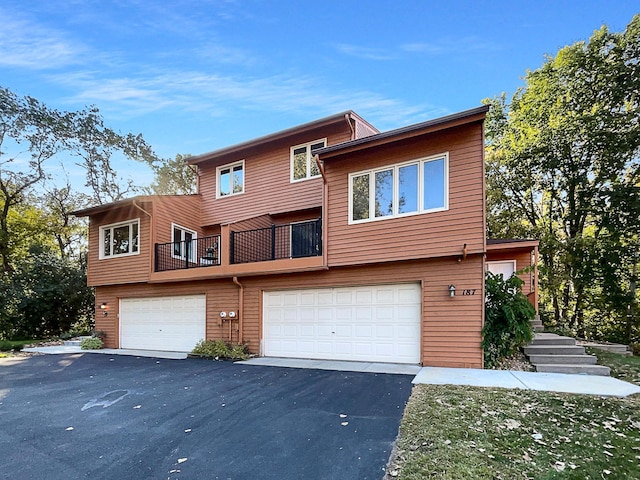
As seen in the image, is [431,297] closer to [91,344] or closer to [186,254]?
[186,254]

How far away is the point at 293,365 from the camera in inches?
331

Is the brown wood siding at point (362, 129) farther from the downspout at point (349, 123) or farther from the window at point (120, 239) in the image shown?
the window at point (120, 239)

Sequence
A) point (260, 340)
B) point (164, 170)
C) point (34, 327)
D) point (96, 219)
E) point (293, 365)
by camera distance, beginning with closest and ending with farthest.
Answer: point (293, 365)
point (260, 340)
point (96, 219)
point (34, 327)
point (164, 170)

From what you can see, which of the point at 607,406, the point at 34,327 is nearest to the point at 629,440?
the point at 607,406

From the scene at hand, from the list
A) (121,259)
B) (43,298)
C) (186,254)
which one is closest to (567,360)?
(186,254)

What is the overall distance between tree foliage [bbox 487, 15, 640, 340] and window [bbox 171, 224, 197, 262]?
12555 millimetres

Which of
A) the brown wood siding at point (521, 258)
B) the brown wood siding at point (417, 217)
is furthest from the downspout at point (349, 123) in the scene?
the brown wood siding at point (521, 258)

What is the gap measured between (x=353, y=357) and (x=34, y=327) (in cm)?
1527

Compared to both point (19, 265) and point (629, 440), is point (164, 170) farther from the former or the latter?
point (629, 440)

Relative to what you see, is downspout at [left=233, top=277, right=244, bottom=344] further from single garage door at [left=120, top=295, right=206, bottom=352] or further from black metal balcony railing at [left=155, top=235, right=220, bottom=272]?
black metal balcony railing at [left=155, top=235, right=220, bottom=272]

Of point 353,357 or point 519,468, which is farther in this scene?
point 353,357

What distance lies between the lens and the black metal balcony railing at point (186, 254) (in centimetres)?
1152

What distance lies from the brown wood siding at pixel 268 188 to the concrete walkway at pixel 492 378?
4687 mm

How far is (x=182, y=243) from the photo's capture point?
12.5m
